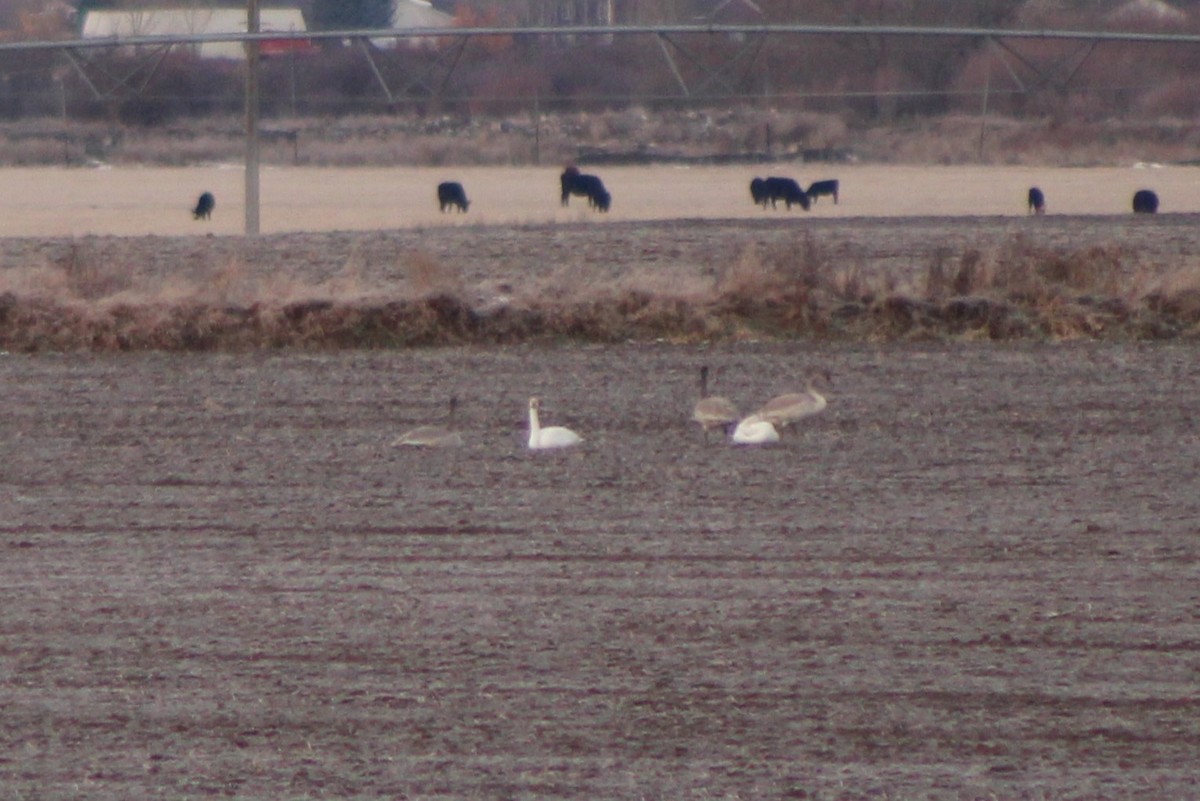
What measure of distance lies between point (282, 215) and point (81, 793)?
30.3m

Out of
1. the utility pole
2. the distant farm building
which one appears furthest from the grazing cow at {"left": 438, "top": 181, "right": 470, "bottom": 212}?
the utility pole

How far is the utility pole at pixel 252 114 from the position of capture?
22453 mm

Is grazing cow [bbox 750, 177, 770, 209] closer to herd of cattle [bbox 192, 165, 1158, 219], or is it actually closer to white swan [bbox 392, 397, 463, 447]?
herd of cattle [bbox 192, 165, 1158, 219]

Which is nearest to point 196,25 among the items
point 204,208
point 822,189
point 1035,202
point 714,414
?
point 204,208

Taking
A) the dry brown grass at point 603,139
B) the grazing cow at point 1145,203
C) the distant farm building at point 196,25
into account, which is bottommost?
the grazing cow at point 1145,203

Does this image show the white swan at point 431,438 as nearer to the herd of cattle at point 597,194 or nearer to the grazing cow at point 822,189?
the herd of cattle at point 597,194

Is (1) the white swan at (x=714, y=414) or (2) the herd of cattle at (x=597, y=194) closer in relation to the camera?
(1) the white swan at (x=714, y=414)

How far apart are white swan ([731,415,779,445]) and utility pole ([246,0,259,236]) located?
11995 millimetres

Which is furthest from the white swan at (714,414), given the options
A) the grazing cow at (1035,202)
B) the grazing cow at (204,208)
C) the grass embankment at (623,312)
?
the grazing cow at (204,208)

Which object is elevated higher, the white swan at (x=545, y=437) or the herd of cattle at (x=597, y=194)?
the herd of cattle at (x=597, y=194)

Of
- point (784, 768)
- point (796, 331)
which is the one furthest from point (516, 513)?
point (796, 331)

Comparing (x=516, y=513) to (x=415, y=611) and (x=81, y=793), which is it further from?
(x=81, y=793)

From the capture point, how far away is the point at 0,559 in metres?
8.89

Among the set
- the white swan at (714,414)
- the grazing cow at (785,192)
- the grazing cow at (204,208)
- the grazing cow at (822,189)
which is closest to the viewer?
the white swan at (714,414)
